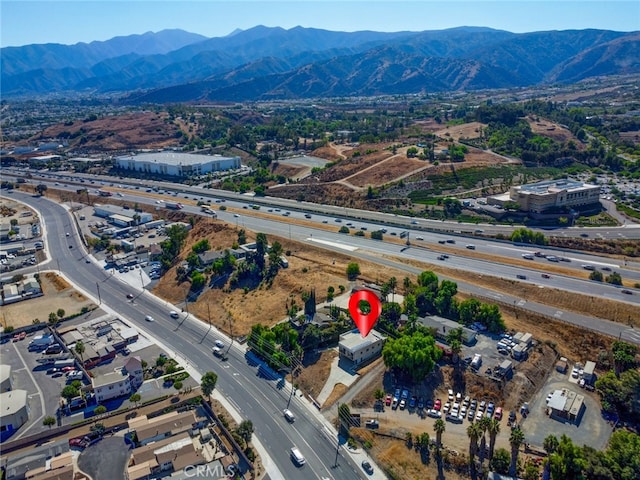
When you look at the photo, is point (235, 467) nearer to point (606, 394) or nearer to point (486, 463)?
point (486, 463)

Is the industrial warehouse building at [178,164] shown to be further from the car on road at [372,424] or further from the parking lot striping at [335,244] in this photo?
the car on road at [372,424]

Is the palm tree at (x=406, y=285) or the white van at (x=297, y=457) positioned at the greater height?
the palm tree at (x=406, y=285)

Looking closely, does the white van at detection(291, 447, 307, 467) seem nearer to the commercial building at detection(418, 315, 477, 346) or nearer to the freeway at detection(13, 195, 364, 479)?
the freeway at detection(13, 195, 364, 479)

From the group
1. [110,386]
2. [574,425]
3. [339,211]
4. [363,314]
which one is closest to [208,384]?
[110,386]

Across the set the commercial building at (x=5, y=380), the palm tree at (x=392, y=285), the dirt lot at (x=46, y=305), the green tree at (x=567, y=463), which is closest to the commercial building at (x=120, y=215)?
the dirt lot at (x=46, y=305)

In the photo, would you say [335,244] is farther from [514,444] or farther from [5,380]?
[5,380]

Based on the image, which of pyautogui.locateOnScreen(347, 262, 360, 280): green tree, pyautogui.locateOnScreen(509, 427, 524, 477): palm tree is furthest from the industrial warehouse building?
pyautogui.locateOnScreen(509, 427, 524, 477): palm tree
